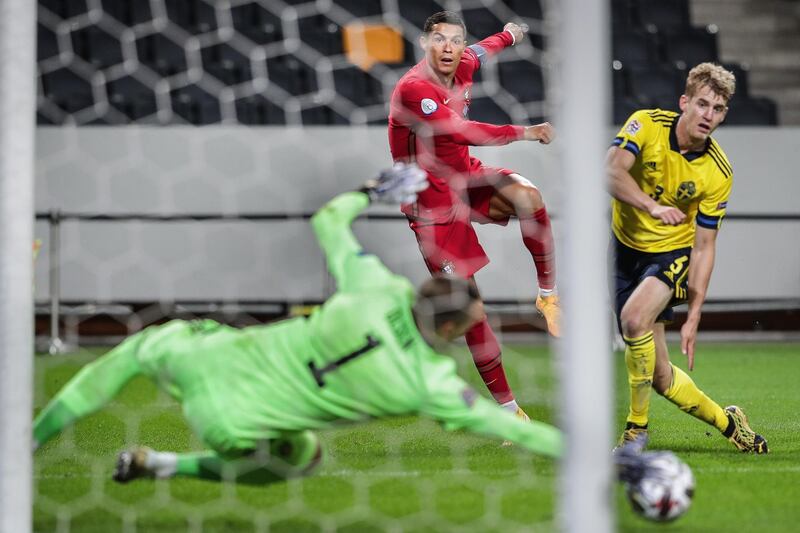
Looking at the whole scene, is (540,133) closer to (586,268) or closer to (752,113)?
(586,268)

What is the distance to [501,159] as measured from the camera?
415 inches

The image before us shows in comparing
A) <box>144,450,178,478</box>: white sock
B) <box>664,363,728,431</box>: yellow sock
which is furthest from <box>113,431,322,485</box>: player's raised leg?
<box>664,363,728,431</box>: yellow sock

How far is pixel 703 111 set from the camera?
14.5ft

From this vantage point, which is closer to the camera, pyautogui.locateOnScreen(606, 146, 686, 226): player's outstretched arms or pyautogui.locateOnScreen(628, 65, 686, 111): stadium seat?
pyautogui.locateOnScreen(606, 146, 686, 226): player's outstretched arms

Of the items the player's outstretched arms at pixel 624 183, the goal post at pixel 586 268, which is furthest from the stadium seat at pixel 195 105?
the goal post at pixel 586 268

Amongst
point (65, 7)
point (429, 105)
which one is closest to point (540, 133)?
point (429, 105)

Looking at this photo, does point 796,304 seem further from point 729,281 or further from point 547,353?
point 547,353

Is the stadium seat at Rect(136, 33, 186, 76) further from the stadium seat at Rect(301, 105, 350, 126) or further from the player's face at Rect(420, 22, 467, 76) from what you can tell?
the player's face at Rect(420, 22, 467, 76)

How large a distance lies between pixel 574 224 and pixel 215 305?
28.6 feet

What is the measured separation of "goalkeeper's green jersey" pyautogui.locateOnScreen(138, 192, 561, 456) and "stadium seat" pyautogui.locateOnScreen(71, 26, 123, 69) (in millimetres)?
8188

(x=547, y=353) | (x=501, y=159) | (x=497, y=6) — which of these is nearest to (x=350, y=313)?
(x=547, y=353)

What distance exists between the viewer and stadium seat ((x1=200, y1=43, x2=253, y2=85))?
11048 mm

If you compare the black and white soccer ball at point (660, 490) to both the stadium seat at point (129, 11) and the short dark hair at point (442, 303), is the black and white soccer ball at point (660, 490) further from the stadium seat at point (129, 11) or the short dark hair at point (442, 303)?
the stadium seat at point (129, 11)

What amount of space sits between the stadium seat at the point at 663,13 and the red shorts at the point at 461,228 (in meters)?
9.13
